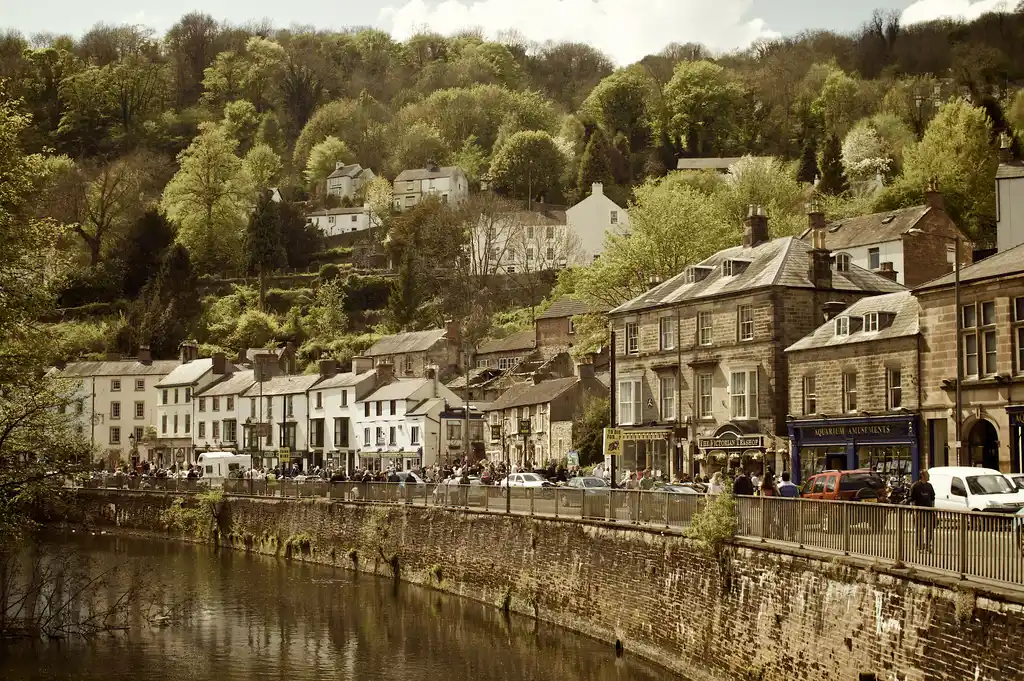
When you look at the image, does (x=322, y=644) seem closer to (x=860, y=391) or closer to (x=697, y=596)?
(x=697, y=596)

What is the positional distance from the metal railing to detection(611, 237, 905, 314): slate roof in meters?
13.4

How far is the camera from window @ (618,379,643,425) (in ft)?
169

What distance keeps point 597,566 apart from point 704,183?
70.9 m

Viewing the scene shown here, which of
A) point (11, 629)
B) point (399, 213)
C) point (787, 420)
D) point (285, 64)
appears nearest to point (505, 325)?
point (399, 213)

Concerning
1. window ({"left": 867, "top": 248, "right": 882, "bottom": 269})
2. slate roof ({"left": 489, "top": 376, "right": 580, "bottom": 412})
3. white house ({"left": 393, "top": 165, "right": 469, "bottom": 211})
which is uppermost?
white house ({"left": 393, "top": 165, "right": 469, "bottom": 211})

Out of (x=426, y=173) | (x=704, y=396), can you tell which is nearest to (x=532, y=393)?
(x=704, y=396)

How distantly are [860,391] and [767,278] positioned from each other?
6668 millimetres

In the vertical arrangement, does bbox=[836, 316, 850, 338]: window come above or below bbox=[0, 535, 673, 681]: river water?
above

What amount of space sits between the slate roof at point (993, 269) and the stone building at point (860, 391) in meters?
2.38

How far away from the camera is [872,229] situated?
64.9m

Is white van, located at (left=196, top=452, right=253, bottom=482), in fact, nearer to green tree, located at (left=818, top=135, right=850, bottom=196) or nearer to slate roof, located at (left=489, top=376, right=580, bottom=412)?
slate roof, located at (left=489, top=376, right=580, bottom=412)

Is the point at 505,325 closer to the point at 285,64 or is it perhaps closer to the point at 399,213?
the point at 399,213

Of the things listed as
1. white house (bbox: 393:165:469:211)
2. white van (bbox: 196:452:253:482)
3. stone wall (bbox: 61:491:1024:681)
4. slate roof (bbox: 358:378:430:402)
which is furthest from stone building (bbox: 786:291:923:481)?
white house (bbox: 393:165:469:211)

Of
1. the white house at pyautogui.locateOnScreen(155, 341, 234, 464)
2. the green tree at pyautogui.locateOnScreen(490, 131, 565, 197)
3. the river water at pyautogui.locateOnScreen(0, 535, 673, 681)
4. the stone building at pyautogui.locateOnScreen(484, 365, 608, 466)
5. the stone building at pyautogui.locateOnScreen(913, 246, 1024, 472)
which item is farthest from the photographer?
the green tree at pyautogui.locateOnScreen(490, 131, 565, 197)
